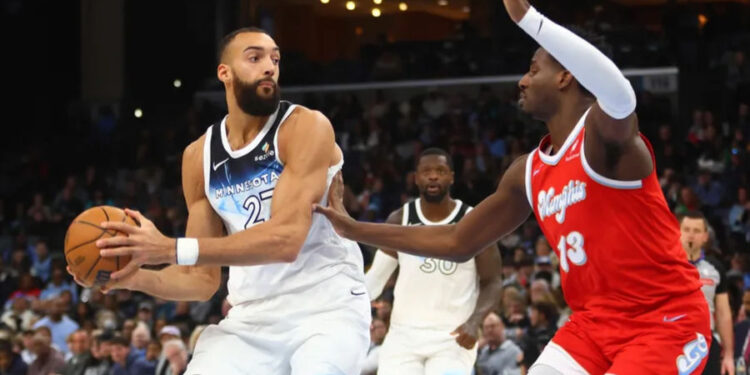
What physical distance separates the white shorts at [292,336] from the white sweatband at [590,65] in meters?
1.58

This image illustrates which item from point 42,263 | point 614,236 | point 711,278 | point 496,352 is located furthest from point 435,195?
point 42,263

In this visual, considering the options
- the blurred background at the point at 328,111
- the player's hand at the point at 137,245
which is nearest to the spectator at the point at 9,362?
the blurred background at the point at 328,111

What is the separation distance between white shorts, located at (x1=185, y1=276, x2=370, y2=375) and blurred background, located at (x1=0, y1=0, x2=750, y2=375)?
5.31 meters

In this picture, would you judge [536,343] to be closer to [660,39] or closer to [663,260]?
[663,260]

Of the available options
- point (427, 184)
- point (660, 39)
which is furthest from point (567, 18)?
point (427, 184)

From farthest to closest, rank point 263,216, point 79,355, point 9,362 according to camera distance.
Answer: point 79,355 → point 9,362 → point 263,216

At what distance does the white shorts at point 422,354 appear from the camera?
23.7 feet

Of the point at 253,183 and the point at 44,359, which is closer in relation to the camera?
the point at 253,183

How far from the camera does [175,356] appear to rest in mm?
10531

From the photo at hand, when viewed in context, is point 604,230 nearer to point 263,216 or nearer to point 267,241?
point 267,241

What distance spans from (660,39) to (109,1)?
35.6 ft

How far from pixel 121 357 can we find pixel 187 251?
723cm

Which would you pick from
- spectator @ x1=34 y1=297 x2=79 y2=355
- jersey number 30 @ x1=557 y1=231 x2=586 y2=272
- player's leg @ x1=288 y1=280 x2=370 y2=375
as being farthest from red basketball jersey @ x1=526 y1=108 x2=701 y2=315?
spectator @ x1=34 y1=297 x2=79 y2=355

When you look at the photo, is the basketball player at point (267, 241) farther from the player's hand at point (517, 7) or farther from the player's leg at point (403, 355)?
the player's leg at point (403, 355)
